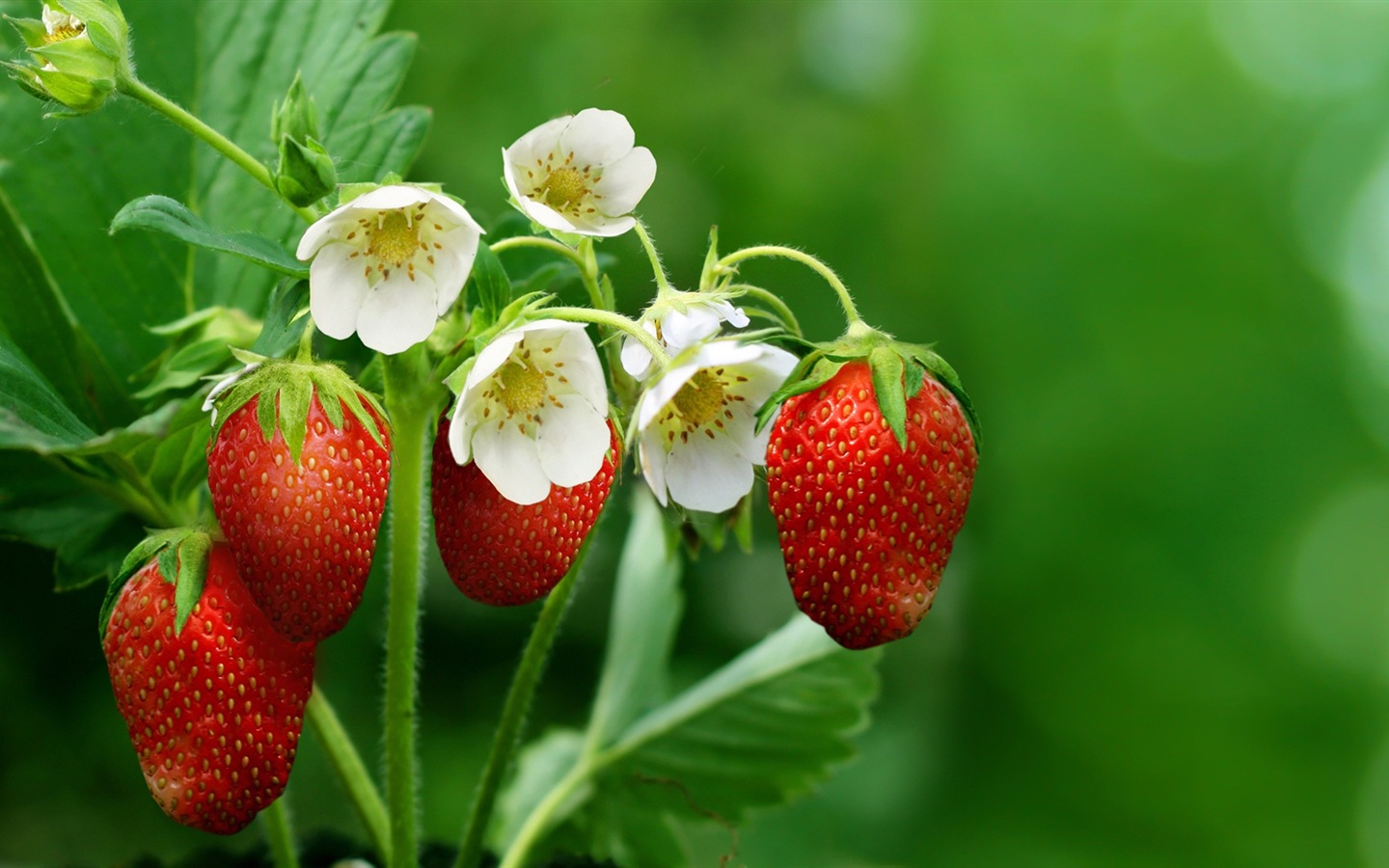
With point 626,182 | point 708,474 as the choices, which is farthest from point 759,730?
point 626,182

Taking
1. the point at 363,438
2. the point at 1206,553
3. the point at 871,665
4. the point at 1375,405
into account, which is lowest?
the point at 1206,553

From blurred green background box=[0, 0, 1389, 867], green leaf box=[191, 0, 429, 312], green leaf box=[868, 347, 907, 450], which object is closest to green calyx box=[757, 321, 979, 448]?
green leaf box=[868, 347, 907, 450]

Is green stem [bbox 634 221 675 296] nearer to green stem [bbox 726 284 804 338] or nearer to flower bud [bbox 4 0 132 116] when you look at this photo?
green stem [bbox 726 284 804 338]

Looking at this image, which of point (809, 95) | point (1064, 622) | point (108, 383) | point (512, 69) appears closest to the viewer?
point (108, 383)

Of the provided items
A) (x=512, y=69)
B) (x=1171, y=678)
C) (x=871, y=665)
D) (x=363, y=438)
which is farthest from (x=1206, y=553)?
(x=363, y=438)

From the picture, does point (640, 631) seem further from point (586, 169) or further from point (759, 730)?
point (586, 169)

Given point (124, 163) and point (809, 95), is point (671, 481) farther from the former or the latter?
point (809, 95)

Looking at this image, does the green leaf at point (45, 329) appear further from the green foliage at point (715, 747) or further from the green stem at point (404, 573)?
the green foliage at point (715, 747)
